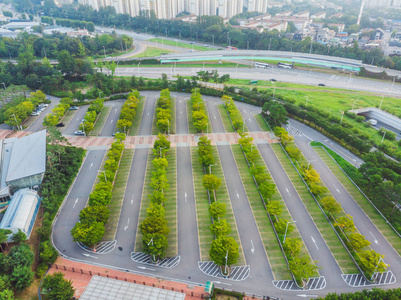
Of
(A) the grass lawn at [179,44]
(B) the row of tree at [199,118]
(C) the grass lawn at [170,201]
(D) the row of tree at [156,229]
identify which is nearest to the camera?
(D) the row of tree at [156,229]

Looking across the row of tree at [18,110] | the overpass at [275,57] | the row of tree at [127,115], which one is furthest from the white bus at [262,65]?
the row of tree at [18,110]

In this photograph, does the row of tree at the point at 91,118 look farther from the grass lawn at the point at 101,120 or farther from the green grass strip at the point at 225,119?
the green grass strip at the point at 225,119

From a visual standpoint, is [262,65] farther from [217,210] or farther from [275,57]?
[217,210]

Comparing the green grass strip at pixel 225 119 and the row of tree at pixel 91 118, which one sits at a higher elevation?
the row of tree at pixel 91 118

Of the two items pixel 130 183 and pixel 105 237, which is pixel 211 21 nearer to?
pixel 130 183

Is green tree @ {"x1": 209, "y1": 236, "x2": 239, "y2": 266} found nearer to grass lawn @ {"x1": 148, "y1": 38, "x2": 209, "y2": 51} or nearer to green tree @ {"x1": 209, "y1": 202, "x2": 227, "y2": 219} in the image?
green tree @ {"x1": 209, "y1": 202, "x2": 227, "y2": 219}

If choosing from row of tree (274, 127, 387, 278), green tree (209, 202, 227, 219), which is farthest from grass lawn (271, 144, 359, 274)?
green tree (209, 202, 227, 219)

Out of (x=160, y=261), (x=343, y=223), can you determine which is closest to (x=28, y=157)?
(x=160, y=261)
